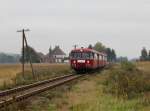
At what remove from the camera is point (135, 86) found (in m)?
21.9

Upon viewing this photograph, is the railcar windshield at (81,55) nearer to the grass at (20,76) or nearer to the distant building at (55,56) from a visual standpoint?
the grass at (20,76)

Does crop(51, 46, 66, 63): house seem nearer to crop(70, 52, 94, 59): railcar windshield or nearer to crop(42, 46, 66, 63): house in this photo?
crop(42, 46, 66, 63): house

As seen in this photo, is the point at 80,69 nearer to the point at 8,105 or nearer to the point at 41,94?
the point at 41,94

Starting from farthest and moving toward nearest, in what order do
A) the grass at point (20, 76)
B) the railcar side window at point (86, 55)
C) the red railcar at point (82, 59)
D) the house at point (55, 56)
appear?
the house at point (55, 56) → the railcar side window at point (86, 55) → the red railcar at point (82, 59) → the grass at point (20, 76)

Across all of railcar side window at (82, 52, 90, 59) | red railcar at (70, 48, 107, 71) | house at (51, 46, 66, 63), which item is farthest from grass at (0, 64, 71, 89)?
house at (51, 46, 66, 63)

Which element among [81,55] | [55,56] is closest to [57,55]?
[55,56]

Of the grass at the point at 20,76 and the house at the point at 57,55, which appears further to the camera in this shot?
the house at the point at 57,55

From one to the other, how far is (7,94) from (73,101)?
441 cm

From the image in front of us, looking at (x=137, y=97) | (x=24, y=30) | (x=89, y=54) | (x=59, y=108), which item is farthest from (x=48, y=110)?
(x=89, y=54)

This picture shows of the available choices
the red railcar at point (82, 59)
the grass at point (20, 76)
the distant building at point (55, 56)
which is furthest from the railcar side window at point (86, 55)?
the distant building at point (55, 56)

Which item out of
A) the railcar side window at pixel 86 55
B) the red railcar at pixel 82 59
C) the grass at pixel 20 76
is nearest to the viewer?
the grass at pixel 20 76

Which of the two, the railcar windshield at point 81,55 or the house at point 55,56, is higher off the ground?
the house at point 55,56

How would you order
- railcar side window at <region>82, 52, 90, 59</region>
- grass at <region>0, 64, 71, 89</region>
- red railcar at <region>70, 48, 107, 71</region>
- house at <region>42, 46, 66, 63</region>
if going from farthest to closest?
house at <region>42, 46, 66, 63</region>
railcar side window at <region>82, 52, 90, 59</region>
red railcar at <region>70, 48, 107, 71</region>
grass at <region>0, 64, 71, 89</region>

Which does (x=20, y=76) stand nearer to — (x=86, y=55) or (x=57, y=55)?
(x=86, y=55)
